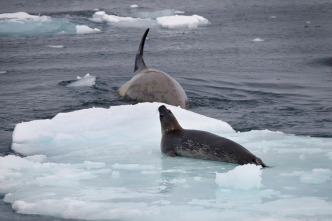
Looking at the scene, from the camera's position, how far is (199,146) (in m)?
8.16

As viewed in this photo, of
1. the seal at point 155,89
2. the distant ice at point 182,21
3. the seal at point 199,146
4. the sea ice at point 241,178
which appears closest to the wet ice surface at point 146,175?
the sea ice at point 241,178

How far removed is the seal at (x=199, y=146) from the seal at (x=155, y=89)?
2.63 metres

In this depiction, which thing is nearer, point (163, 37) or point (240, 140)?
point (240, 140)

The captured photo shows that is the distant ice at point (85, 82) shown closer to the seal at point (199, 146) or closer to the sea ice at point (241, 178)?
the seal at point (199, 146)

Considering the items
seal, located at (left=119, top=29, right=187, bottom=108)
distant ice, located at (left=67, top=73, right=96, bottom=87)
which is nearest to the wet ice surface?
seal, located at (left=119, top=29, right=187, bottom=108)

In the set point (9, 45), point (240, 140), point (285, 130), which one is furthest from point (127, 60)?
point (240, 140)

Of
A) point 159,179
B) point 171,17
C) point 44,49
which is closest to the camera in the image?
point 159,179

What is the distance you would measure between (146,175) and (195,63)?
10651 mm

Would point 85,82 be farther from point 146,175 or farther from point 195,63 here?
point 146,175

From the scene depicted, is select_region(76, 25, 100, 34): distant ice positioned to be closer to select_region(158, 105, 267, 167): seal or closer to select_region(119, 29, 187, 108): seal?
select_region(119, 29, 187, 108): seal

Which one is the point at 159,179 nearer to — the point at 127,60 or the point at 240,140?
the point at 240,140

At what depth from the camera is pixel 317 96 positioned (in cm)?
1325

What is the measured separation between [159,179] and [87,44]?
14.3m

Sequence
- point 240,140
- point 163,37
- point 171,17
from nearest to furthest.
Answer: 1. point 240,140
2. point 163,37
3. point 171,17
